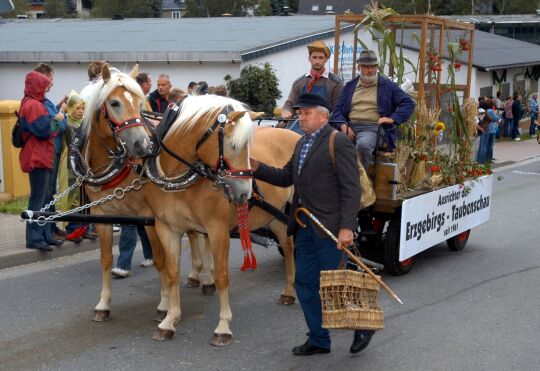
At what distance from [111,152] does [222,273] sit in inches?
53.7

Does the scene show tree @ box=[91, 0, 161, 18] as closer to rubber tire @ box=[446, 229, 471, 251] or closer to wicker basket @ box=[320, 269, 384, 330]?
rubber tire @ box=[446, 229, 471, 251]

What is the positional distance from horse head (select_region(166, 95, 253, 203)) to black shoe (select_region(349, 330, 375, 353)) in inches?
51.7

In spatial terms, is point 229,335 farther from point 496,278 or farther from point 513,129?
point 513,129

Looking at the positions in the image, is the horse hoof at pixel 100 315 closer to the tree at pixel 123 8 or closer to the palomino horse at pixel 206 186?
the palomino horse at pixel 206 186

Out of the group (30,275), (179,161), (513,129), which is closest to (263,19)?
(513,129)

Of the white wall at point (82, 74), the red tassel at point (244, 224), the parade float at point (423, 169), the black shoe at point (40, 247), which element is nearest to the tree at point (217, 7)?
the white wall at point (82, 74)

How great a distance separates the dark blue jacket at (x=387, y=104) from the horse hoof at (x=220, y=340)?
2.40 metres

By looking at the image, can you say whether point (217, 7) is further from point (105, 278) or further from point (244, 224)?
point (244, 224)

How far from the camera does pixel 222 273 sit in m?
5.63

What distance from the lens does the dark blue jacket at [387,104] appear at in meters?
7.04

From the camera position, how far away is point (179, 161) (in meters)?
5.54

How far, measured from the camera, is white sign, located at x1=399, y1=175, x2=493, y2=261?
7227 mm

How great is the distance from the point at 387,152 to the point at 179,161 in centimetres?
255

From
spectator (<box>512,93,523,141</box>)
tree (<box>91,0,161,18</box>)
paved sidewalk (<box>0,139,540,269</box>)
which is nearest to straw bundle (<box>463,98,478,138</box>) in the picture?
paved sidewalk (<box>0,139,540,269</box>)
